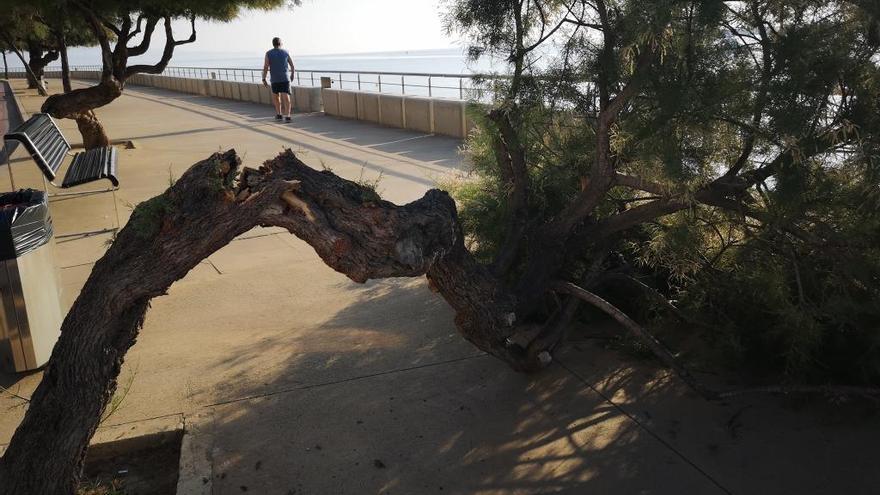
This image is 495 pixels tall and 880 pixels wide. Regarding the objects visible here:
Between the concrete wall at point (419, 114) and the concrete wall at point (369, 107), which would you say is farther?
the concrete wall at point (369, 107)

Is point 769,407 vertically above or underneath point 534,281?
underneath

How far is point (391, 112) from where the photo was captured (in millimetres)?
16484

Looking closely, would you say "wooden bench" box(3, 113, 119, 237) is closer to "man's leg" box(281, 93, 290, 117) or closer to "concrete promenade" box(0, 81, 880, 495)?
"concrete promenade" box(0, 81, 880, 495)

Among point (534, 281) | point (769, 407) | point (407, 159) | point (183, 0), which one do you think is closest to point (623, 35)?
point (534, 281)

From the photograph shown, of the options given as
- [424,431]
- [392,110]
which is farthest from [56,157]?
[392,110]

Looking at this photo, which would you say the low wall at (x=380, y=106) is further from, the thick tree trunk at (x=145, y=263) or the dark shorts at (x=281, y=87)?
the thick tree trunk at (x=145, y=263)

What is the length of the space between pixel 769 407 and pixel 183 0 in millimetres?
9891

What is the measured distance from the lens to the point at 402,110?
15977 mm

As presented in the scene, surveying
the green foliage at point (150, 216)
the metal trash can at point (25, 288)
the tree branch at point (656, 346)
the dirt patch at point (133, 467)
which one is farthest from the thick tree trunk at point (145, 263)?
the metal trash can at point (25, 288)

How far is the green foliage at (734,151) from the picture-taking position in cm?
319

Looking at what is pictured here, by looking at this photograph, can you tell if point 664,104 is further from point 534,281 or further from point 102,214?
point 102,214

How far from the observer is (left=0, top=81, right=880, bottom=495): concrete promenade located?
3.41 metres

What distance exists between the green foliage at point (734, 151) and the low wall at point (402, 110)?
745 centimetres

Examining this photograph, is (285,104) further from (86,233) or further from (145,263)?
(145,263)
